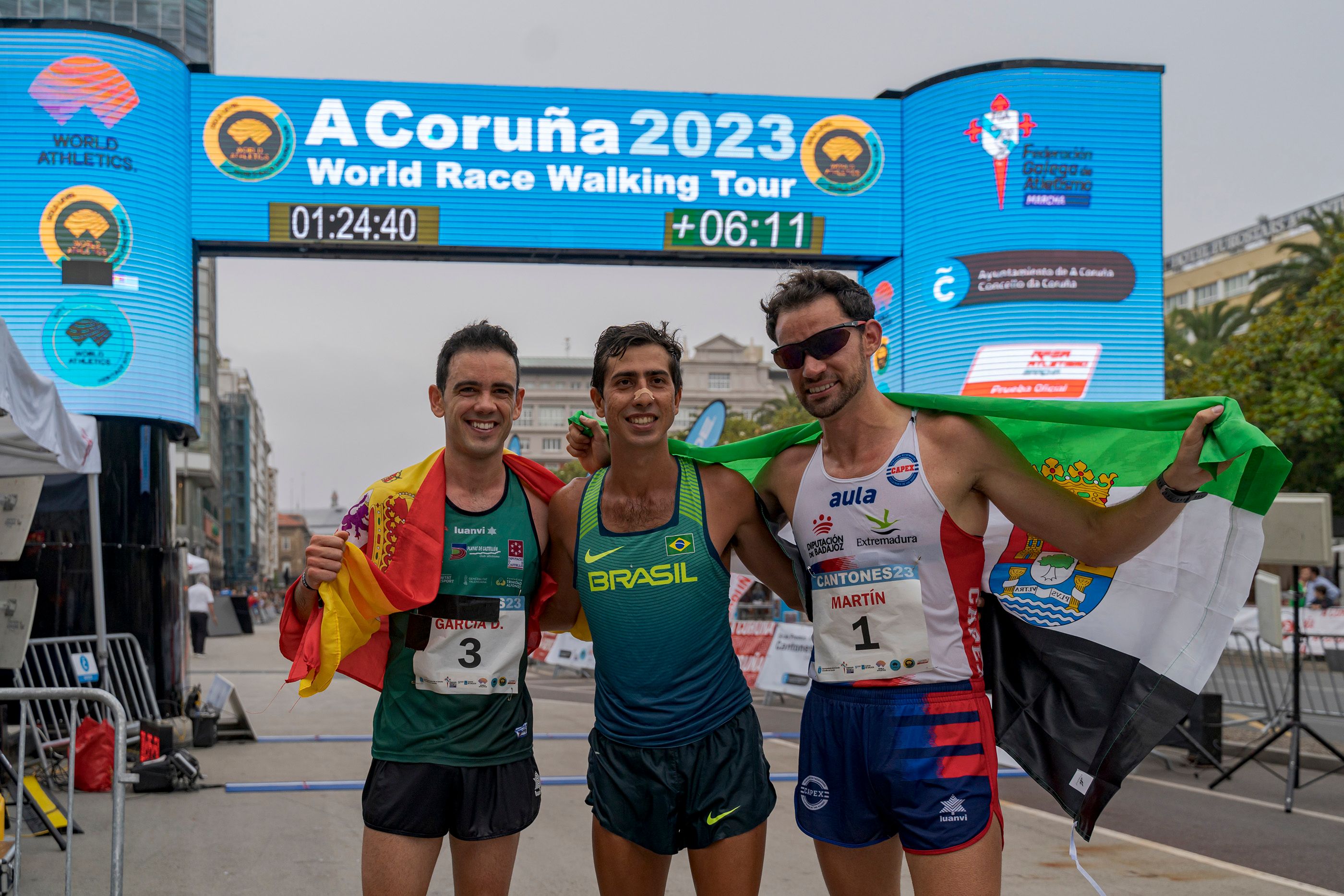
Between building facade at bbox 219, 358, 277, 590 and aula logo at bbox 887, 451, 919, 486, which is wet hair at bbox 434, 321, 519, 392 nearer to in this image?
aula logo at bbox 887, 451, 919, 486

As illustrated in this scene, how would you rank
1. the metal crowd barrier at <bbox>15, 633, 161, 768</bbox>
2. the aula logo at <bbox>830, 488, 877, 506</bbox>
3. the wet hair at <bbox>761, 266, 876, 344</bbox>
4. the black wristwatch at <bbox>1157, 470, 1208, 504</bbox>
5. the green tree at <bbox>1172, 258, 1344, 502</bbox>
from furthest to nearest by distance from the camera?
the green tree at <bbox>1172, 258, 1344, 502</bbox> → the metal crowd barrier at <bbox>15, 633, 161, 768</bbox> → the wet hair at <bbox>761, 266, 876, 344</bbox> → the aula logo at <bbox>830, 488, 877, 506</bbox> → the black wristwatch at <bbox>1157, 470, 1208, 504</bbox>

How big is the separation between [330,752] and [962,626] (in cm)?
829

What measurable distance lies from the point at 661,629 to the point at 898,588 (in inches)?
28.9

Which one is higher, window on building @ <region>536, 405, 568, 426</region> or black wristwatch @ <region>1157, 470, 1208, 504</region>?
window on building @ <region>536, 405, 568, 426</region>

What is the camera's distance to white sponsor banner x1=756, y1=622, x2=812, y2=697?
45.2 feet

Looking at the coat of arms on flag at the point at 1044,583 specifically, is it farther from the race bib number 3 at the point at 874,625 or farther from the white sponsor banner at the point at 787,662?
the white sponsor banner at the point at 787,662

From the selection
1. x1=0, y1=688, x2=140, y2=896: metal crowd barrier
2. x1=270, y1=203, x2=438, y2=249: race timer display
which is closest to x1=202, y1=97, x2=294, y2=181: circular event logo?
x1=270, y1=203, x2=438, y2=249: race timer display

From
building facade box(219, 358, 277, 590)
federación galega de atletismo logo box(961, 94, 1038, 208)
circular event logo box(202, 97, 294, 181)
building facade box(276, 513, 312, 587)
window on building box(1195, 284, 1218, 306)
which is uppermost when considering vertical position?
window on building box(1195, 284, 1218, 306)

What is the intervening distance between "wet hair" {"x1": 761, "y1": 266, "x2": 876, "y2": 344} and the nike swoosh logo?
4.82 feet

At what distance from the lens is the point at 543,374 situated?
127625 mm

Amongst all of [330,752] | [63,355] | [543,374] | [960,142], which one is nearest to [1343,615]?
[960,142]

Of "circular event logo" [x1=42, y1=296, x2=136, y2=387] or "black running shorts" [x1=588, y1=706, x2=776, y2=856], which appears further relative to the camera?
"circular event logo" [x1=42, y1=296, x2=136, y2=387]

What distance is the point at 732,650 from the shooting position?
139 inches

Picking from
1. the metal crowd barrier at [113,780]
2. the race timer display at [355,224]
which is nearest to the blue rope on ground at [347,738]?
the metal crowd barrier at [113,780]
